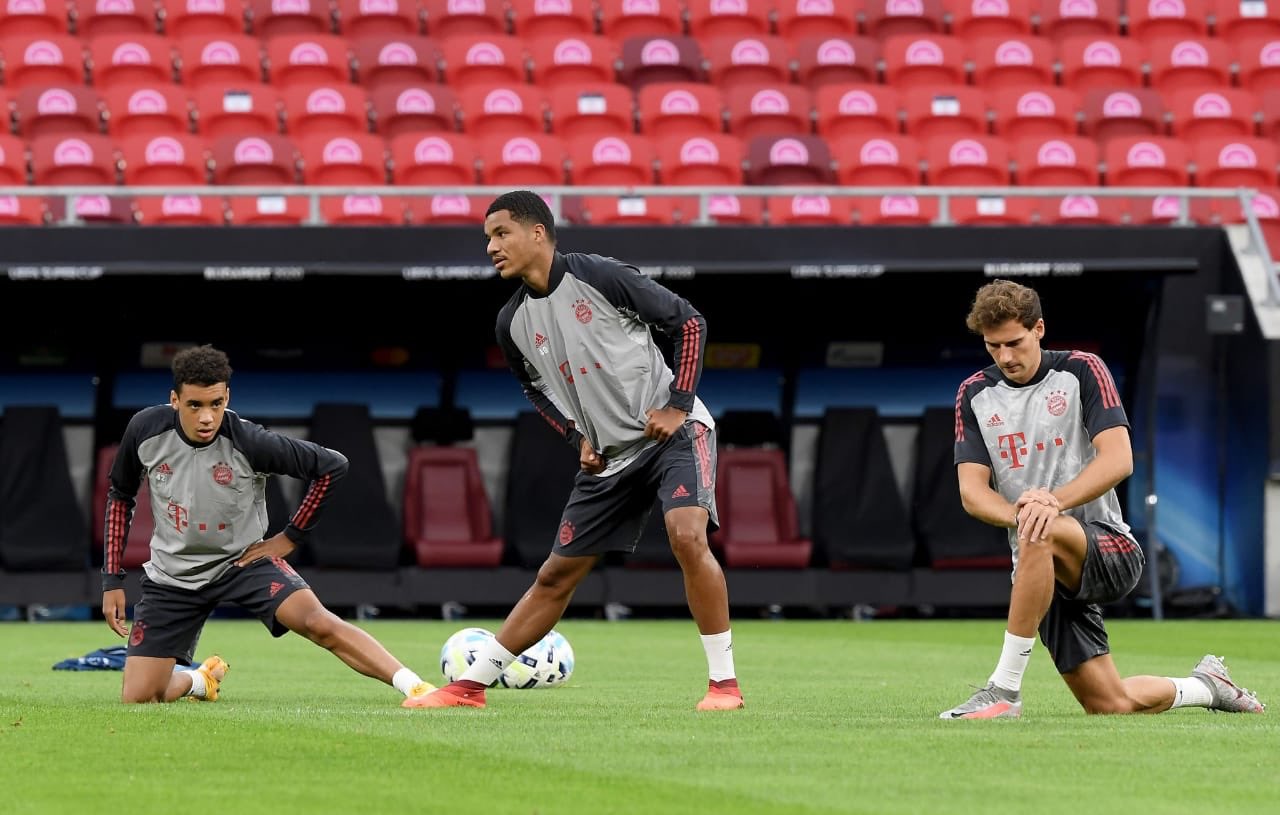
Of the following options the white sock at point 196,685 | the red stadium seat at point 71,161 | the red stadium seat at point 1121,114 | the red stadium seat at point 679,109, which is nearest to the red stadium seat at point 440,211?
the red stadium seat at point 71,161

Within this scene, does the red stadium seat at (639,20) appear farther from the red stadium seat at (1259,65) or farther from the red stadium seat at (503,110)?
the red stadium seat at (1259,65)

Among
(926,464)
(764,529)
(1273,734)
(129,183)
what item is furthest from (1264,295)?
(1273,734)

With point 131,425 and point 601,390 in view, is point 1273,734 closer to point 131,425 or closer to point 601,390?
point 601,390

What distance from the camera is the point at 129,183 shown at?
1833cm

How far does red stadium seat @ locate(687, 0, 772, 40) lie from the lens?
2216 centimetres

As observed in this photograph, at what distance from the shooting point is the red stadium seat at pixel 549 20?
21656 mm

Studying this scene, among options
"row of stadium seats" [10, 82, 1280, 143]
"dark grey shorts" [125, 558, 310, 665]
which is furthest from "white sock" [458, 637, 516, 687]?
"row of stadium seats" [10, 82, 1280, 143]

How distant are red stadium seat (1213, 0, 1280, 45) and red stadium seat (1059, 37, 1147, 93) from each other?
161cm

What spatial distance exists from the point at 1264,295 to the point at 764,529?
495cm

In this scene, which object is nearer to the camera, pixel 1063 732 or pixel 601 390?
pixel 1063 732

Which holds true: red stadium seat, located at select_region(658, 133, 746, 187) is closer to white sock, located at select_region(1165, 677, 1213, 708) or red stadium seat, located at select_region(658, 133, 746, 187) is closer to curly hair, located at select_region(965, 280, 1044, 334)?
white sock, located at select_region(1165, 677, 1213, 708)

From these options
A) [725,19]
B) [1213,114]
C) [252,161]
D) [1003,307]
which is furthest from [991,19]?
[1003,307]

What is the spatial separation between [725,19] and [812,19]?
40.5 inches

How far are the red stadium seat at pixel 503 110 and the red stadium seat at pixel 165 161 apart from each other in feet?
8.94
